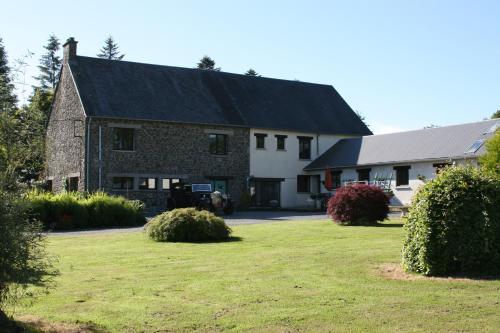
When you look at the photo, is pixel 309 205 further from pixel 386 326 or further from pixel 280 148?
pixel 386 326

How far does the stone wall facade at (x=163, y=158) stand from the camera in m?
36.2

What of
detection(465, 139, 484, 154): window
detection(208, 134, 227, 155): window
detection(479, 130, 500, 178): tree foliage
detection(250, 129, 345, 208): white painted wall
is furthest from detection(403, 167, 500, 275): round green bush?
detection(250, 129, 345, 208): white painted wall

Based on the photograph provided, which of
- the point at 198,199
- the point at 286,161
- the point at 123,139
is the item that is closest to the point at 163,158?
the point at 123,139

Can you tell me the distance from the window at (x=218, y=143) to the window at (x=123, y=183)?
19.3 ft

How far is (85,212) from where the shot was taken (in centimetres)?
2678

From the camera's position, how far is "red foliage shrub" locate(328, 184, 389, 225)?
22.0 meters

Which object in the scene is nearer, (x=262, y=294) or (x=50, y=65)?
(x=262, y=294)

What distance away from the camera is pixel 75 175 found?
1471 inches

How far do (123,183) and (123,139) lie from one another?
2650 millimetres

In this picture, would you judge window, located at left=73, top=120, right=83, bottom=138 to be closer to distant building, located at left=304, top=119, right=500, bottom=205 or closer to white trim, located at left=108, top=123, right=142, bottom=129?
white trim, located at left=108, top=123, right=142, bottom=129

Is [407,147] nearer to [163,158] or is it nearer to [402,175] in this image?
[402,175]

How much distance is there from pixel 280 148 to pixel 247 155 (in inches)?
115

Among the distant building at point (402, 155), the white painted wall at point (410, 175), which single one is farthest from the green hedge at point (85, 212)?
the white painted wall at point (410, 175)

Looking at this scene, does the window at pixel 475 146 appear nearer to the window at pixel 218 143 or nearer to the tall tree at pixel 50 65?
the window at pixel 218 143
